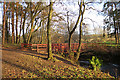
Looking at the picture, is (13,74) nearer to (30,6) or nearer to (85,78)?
(85,78)

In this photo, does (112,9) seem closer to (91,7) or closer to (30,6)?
(91,7)

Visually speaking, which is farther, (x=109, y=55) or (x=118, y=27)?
(x=118, y=27)

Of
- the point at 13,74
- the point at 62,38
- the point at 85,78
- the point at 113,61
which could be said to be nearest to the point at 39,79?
the point at 13,74

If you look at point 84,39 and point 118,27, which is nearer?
point 118,27

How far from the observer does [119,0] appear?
19406 mm

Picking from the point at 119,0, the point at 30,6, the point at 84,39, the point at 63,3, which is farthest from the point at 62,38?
the point at 63,3

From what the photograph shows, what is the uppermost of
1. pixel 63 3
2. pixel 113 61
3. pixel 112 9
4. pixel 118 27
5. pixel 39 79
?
pixel 112 9

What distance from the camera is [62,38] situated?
103ft

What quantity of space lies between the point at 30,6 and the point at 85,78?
1634cm

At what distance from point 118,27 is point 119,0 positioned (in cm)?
533

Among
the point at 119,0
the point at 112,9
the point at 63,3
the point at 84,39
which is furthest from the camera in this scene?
the point at 84,39

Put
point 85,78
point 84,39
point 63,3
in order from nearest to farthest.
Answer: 1. point 85,78
2. point 63,3
3. point 84,39

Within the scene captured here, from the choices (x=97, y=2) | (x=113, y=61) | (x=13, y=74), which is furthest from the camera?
(x=113, y=61)

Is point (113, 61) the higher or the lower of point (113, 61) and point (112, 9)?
the lower
